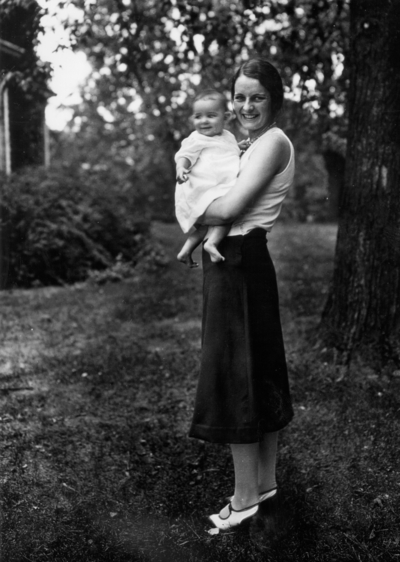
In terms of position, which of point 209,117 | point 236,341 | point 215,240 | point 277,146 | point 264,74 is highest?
point 264,74

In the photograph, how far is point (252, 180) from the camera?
99.3 inches

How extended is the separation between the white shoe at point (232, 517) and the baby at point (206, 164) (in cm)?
117

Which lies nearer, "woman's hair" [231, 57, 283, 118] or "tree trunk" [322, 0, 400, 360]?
"woman's hair" [231, 57, 283, 118]

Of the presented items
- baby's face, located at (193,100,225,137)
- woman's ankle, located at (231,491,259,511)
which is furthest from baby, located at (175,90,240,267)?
woman's ankle, located at (231,491,259,511)

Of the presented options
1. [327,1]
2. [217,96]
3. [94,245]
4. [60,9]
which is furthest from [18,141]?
[217,96]

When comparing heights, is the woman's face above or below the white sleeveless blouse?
above

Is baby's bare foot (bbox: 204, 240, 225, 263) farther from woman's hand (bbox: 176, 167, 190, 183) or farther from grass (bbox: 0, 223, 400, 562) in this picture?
grass (bbox: 0, 223, 400, 562)

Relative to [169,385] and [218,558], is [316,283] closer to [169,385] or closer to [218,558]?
[169,385]

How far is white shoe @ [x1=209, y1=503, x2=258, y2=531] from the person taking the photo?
2.92 meters

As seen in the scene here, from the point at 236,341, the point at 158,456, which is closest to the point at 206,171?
the point at 236,341

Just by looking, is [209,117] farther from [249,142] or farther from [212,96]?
[249,142]

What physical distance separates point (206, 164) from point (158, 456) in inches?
78.5

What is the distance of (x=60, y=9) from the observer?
461cm

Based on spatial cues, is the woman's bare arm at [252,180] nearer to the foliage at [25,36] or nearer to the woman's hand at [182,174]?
the woman's hand at [182,174]
